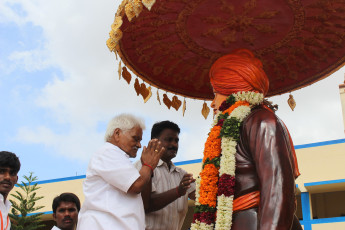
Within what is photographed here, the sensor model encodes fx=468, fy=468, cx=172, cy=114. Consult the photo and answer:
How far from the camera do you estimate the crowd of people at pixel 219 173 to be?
9.90 ft

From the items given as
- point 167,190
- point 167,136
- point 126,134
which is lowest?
point 167,190

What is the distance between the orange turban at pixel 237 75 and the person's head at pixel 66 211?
247cm

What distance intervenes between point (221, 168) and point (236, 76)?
0.82 metres

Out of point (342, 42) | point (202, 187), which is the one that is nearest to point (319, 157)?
point (342, 42)

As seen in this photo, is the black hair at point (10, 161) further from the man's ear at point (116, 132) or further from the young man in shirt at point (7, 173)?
the man's ear at point (116, 132)

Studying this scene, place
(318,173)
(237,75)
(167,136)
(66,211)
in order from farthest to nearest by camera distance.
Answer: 1. (318,173)
2. (66,211)
3. (167,136)
4. (237,75)

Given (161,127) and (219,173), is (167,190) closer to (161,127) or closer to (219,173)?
(161,127)

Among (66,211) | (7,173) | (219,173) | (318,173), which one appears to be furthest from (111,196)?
(318,173)

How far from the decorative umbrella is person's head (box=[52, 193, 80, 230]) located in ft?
5.08

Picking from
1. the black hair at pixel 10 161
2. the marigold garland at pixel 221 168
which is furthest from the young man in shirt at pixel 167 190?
the black hair at pixel 10 161

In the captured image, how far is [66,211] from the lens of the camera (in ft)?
17.3

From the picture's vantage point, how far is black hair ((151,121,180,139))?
4.99 meters

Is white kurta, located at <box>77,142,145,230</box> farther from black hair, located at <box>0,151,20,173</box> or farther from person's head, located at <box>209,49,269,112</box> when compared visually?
black hair, located at <box>0,151,20,173</box>

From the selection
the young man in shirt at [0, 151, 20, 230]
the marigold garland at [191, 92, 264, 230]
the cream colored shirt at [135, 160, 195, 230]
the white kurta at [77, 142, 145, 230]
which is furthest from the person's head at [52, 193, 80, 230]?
the marigold garland at [191, 92, 264, 230]
